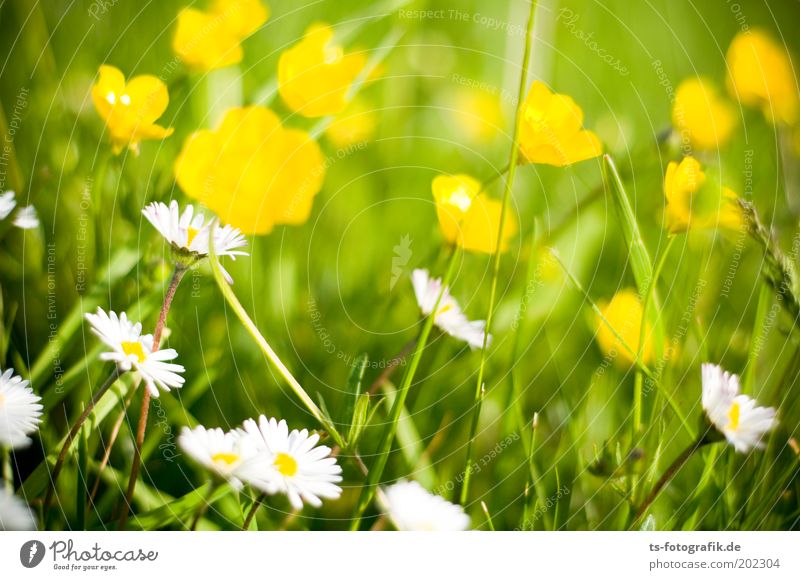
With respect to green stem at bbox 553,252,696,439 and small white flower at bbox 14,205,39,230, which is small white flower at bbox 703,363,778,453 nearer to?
green stem at bbox 553,252,696,439

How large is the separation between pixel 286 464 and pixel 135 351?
0.09 m

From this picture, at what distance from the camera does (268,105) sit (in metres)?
0.38

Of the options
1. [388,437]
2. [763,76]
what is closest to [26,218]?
[388,437]

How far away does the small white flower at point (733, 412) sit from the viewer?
1.23ft

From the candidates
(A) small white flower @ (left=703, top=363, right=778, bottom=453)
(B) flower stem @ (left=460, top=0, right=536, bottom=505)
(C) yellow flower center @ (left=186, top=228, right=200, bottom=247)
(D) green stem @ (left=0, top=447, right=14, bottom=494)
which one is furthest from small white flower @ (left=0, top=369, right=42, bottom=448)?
(A) small white flower @ (left=703, top=363, right=778, bottom=453)

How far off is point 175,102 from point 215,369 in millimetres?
145

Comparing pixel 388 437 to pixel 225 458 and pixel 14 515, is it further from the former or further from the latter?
pixel 14 515

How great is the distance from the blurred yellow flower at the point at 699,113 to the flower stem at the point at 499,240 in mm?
96

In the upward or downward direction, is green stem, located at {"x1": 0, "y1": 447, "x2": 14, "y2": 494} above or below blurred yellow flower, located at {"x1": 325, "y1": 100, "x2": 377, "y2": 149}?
below

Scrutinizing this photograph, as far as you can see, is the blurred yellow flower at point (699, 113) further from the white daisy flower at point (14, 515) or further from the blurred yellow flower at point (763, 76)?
the white daisy flower at point (14, 515)

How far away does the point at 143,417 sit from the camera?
34 centimetres

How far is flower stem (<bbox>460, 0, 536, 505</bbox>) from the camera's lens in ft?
1.20

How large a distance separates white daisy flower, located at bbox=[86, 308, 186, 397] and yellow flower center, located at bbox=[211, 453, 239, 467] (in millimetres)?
39

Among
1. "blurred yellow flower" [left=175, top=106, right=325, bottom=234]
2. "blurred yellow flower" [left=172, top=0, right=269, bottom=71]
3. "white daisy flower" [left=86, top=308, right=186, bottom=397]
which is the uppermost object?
"blurred yellow flower" [left=172, top=0, right=269, bottom=71]
